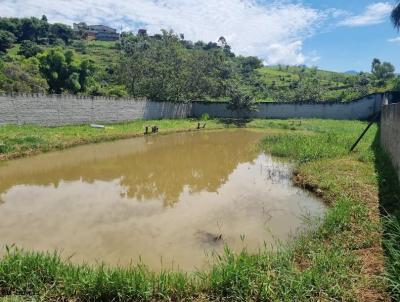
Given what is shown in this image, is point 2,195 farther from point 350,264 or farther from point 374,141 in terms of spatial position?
point 374,141

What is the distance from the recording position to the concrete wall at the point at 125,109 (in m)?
17.0

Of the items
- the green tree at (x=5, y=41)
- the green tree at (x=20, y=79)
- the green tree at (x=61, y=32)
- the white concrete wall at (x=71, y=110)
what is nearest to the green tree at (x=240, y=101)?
the white concrete wall at (x=71, y=110)

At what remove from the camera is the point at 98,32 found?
98.4 meters

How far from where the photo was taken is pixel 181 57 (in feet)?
105

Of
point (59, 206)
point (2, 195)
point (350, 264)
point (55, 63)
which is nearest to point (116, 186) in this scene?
point (59, 206)

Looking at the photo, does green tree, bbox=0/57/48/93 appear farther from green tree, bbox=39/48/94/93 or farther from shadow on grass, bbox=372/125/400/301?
shadow on grass, bbox=372/125/400/301

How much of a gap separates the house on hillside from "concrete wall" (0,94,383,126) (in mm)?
63671

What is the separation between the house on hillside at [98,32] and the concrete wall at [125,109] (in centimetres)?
6367

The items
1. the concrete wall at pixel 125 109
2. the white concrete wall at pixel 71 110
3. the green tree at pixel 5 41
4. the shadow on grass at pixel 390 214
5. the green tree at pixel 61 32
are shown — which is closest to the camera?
the shadow on grass at pixel 390 214

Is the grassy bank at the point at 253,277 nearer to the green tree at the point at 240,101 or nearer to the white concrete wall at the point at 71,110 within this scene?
the white concrete wall at the point at 71,110

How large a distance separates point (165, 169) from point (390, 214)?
7.24 metres

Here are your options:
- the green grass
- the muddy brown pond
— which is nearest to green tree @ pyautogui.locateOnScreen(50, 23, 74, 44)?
the green grass

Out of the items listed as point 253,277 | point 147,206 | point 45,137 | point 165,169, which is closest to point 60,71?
point 45,137

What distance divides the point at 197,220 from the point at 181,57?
26679 mm
